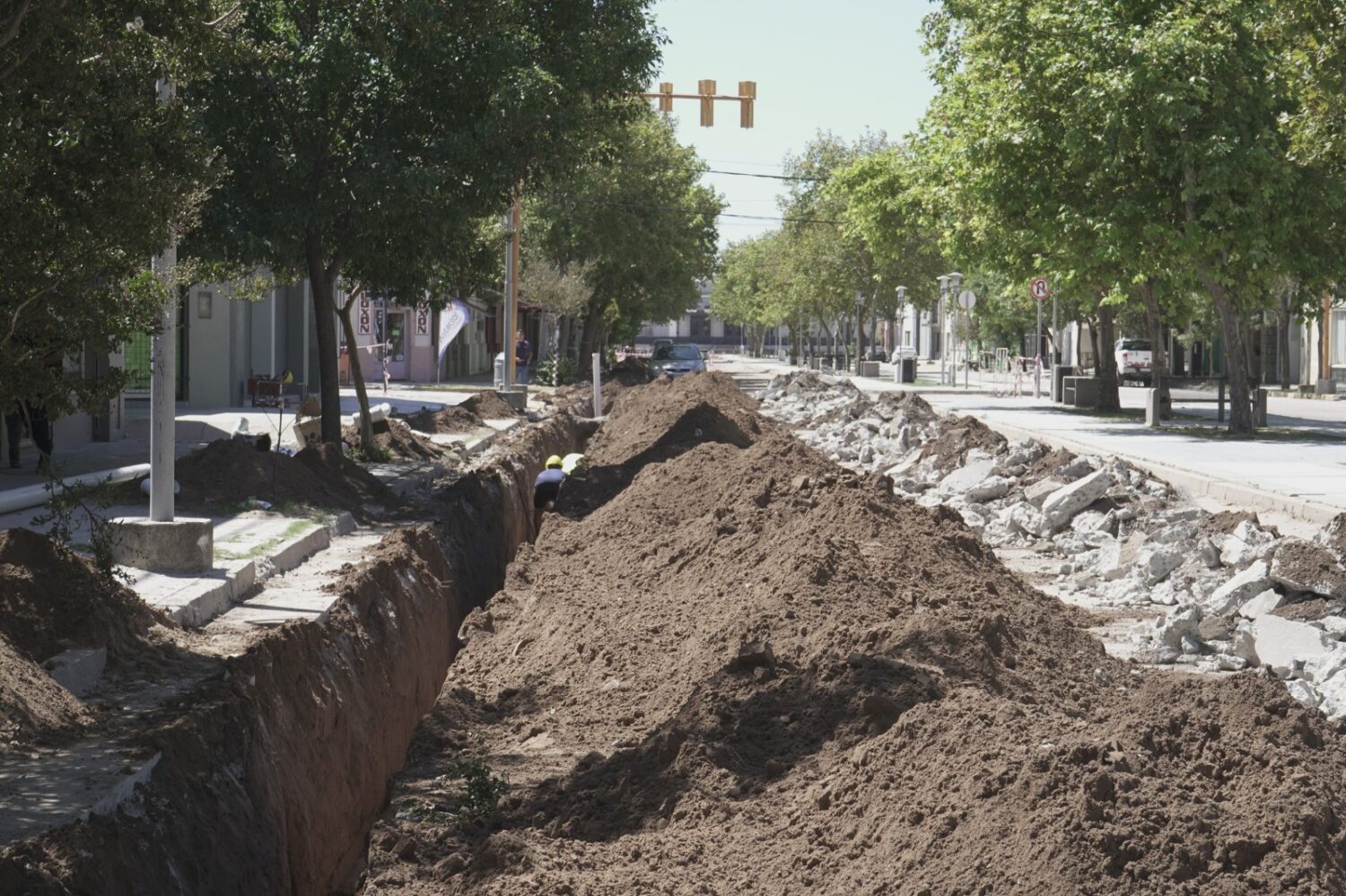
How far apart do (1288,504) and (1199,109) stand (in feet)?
38.2

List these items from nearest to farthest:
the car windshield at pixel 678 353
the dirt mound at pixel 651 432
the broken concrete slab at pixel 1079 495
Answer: the broken concrete slab at pixel 1079 495 → the dirt mound at pixel 651 432 → the car windshield at pixel 678 353

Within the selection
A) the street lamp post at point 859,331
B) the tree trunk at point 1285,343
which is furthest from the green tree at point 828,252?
the tree trunk at point 1285,343

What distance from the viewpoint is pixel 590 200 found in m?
46.7

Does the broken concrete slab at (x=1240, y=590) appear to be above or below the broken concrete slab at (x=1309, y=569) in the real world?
below

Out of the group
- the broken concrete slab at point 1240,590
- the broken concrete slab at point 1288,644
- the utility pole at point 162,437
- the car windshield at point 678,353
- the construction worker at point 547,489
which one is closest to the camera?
the broken concrete slab at point 1288,644

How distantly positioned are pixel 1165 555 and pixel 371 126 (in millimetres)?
9920

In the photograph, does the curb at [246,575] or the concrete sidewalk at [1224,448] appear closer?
the curb at [246,575]

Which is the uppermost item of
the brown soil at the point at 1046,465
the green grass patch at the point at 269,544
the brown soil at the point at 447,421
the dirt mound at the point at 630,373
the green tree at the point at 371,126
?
the green tree at the point at 371,126

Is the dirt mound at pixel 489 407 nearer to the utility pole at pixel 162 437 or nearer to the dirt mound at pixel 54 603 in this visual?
the utility pole at pixel 162 437

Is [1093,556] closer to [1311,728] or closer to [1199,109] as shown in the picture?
A: [1311,728]

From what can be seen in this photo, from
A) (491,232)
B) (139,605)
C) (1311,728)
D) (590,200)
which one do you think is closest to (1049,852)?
(1311,728)

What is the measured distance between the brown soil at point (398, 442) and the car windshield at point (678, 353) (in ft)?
114

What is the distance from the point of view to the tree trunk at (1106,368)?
3388cm

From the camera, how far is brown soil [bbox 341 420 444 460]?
2117 cm
